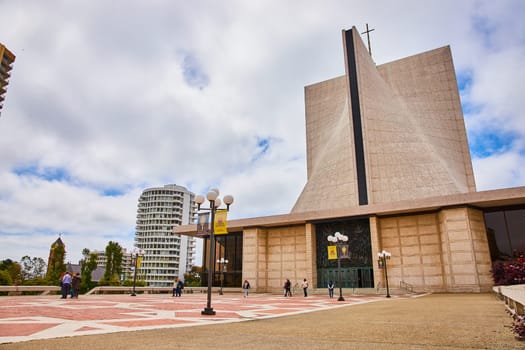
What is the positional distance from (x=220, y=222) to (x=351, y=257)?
877 inches

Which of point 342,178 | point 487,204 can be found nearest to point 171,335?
point 487,204

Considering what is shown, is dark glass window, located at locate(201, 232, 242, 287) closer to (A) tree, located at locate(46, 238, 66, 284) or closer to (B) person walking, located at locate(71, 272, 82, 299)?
(A) tree, located at locate(46, 238, 66, 284)

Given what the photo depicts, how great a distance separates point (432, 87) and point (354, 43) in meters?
11.7

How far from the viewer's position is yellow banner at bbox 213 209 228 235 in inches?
463

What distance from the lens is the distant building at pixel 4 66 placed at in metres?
72.0

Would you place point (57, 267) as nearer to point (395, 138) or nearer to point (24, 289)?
point (24, 289)

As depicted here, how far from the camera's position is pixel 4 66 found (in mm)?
76188

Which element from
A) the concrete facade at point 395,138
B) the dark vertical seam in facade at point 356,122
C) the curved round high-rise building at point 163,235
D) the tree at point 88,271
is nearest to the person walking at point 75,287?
the tree at point 88,271

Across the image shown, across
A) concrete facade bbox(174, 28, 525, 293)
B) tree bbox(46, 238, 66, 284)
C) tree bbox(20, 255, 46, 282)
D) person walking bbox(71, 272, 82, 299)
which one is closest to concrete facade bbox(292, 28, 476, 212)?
concrete facade bbox(174, 28, 525, 293)

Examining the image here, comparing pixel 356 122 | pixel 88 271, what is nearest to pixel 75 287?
pixel 88 271

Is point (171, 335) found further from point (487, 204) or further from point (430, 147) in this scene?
point (430, 147)

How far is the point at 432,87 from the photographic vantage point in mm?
42812

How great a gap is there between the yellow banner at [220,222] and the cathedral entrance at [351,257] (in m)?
21.8

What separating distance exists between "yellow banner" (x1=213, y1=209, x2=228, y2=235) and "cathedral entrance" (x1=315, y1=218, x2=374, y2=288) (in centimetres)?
2180
